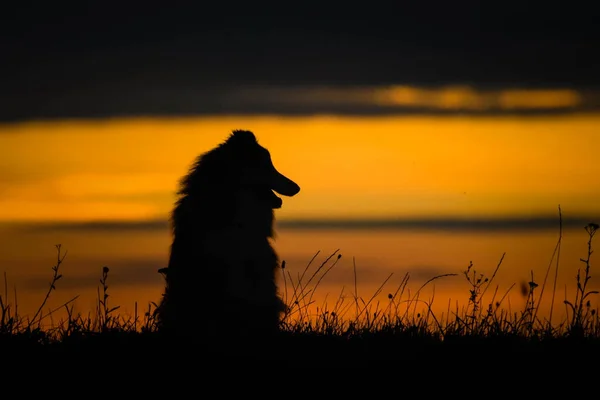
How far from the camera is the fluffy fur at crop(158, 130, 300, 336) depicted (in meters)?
7.84

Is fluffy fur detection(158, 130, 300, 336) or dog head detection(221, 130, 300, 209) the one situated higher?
dog head detection(221, 130, 300, 209)

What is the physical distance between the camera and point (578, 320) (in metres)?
7.20

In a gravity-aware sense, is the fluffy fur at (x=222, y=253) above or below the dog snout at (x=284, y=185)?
below

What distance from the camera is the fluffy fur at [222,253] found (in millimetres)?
7840

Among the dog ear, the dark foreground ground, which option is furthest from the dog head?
the dark foreground ground

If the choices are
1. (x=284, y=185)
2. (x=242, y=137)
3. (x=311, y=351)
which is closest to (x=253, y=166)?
(x=242, y=137)

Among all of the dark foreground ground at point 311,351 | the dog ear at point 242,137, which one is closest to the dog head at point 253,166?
the dog ear at point 242,137

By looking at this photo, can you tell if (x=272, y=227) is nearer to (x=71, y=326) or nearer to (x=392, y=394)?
(x=71, y=326)

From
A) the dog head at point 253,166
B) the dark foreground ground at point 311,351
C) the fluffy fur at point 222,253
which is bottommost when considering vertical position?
the dark foreground ground at point 311,351

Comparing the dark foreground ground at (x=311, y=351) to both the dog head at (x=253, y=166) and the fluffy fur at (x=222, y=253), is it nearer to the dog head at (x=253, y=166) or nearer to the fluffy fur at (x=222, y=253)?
the fluffy fur at (x=222, y=253)

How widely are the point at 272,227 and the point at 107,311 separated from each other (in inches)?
96.5

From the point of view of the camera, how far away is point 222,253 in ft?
26.4

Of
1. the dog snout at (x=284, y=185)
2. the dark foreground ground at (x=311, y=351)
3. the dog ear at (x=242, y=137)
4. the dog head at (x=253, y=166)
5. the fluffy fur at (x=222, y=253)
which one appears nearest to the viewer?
the dark foreground ground at (x=311, y=351)

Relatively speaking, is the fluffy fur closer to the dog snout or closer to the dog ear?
the dog ear
